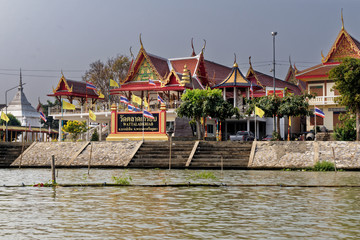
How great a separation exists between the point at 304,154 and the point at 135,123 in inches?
548

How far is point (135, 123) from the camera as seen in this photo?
40.2 meters

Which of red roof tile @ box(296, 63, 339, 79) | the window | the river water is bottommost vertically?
the river water

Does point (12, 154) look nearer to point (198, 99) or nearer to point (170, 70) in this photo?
point (198, 99)

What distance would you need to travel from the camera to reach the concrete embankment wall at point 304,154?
2955 centimetres

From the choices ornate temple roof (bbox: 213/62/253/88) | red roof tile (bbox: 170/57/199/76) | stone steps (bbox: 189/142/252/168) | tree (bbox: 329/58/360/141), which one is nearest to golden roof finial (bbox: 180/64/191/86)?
ornate temple roof (bbox: 213/62/253/88)

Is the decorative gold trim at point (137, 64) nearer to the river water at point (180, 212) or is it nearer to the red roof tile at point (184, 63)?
the red roof tile at point (184, 63)

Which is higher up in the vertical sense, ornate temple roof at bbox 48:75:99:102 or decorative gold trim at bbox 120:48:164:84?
decorative gold trim at bbox 120:48:164:84

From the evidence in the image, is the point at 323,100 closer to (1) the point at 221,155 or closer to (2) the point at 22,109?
(1) the point at 221,155

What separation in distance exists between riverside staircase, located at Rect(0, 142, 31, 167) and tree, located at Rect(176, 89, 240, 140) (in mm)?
11236

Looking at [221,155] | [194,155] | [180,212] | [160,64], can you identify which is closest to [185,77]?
[160,64]

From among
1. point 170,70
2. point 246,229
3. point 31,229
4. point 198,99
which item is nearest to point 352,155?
point 198,99

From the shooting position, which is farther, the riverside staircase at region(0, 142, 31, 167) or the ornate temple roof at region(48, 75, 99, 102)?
the ornate temple roof at region(48, 75, 99, 102)

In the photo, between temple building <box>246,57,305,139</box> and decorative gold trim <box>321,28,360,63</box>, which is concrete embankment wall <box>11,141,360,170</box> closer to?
temple building <box>246,57,305,139</box>

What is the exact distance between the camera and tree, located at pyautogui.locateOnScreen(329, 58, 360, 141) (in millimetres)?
34812
